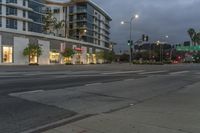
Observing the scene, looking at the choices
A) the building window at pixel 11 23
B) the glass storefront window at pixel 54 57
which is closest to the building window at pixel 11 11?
the building window at pixel 11 23

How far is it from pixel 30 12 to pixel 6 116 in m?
89.2

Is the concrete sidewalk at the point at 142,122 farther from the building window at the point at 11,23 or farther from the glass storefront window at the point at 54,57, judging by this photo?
the glass storefront window at the point at 54,57

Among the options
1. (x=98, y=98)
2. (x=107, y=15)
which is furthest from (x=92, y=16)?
(x=98, y=98)

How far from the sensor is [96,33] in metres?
148

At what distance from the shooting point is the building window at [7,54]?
8075 centimetres

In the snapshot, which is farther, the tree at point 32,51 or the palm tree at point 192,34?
the palm tree at point 192,34

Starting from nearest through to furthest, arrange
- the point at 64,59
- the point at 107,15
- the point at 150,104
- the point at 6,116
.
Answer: the point at 6,116 < the point at 150,104 < the point at 64,59 < the point at 107,15

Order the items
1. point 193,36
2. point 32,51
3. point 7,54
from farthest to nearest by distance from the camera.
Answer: point 193,36 < point 32,51 < point 7,54

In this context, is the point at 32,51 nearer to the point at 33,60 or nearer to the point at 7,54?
the point at 7,54

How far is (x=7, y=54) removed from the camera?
8181cm

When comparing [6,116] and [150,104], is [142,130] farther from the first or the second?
[150,104]

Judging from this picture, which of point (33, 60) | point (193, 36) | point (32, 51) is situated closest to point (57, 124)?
point (32, 51)

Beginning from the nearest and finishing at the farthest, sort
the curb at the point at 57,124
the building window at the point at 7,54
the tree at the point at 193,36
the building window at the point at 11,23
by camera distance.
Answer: the curb at the point at 57,124 < the building window at the point at 7,54 < the building window at the point at 11,23 < the tree at the point at 193,36

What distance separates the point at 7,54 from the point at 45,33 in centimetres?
2513
